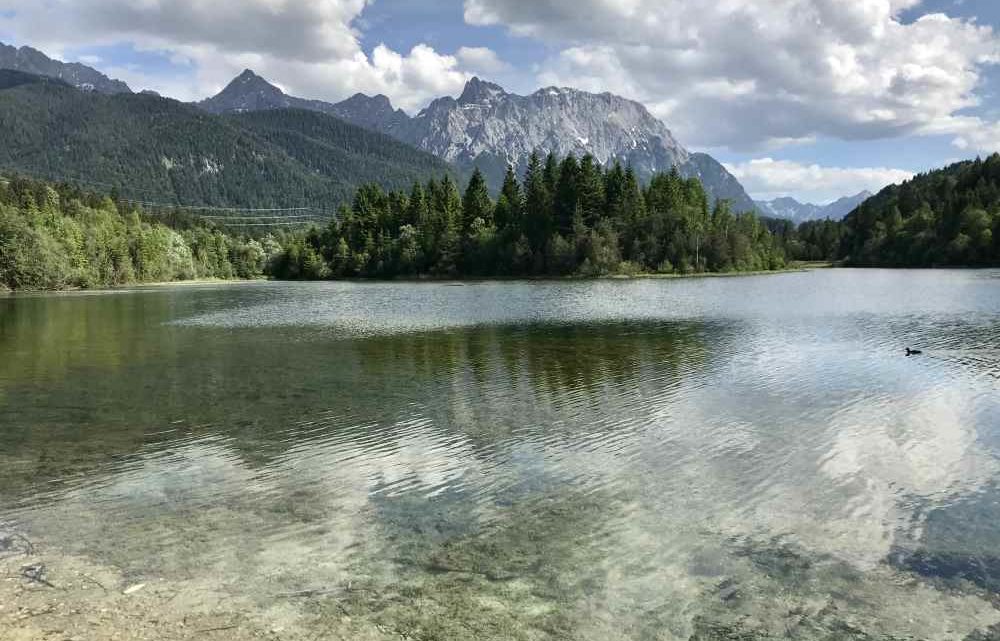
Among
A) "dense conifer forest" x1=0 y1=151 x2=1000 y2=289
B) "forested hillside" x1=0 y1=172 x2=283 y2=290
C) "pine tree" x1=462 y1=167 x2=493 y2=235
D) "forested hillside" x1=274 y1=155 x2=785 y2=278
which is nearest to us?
"forested hillside" x1=0 y1=172 x2=283 y2=290

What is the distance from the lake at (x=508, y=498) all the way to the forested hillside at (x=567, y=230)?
113m

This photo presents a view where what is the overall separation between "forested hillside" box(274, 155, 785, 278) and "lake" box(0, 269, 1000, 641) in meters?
113

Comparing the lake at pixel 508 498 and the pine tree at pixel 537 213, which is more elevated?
the pine tree at pixel 537 213

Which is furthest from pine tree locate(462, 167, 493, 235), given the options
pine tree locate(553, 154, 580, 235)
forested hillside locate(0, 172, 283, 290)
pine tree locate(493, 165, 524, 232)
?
forested hillside locate(0, 172, 283, 290)

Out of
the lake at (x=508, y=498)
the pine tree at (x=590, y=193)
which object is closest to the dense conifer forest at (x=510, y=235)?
the pine tree at (x=590, y=193)

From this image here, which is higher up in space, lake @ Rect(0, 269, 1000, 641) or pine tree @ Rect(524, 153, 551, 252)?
pine tree @ Rect(524, 153, 551, 252)

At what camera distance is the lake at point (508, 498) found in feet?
32.2

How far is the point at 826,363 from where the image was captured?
32.1 metres

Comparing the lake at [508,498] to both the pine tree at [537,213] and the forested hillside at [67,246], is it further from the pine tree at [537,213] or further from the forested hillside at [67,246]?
the forested hillside at [67,246]

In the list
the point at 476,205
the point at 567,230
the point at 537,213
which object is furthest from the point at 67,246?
the point at 567,230

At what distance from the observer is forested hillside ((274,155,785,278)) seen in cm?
14588

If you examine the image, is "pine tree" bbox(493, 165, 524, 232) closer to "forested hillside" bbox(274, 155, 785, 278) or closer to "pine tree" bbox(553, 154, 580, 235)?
"forested hillside" bbox(274, 155, 785, 278)

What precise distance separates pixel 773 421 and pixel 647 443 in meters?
5.08

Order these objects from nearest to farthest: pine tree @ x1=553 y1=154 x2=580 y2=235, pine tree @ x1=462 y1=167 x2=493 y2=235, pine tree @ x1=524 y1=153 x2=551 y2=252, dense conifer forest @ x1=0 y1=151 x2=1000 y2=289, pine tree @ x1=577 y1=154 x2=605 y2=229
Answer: dense conifer forest @ x1=0 y1=151 x2=1000 y2=289
pine tree @ x1=577 y1=154 x2=605 y2=229
pine tree @ x1=553 y1=154 x2=580 y2=235
pine tree @ x1=524 y1=153 x2=551 y2=252
pine tree @ x1=462 y1=167 x2=493 y2=235
